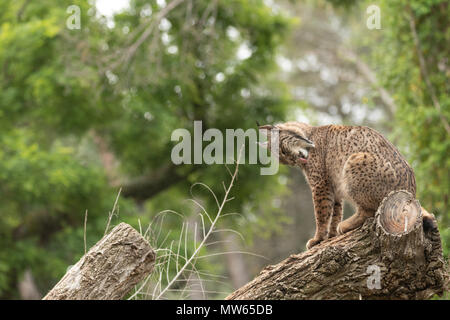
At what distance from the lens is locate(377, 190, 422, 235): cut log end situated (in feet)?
15.1

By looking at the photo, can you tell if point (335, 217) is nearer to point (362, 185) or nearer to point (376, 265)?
point (362, 185)

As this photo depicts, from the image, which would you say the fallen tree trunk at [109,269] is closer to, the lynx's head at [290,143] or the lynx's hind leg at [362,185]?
the lynx's head at [290,143]

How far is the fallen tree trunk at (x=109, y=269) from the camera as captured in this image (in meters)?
4.75

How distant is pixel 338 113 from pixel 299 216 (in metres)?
5.54

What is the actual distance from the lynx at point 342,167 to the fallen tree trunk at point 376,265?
27 centimetres

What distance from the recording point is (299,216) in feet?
86.7

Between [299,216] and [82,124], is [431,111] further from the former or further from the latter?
[299,216]

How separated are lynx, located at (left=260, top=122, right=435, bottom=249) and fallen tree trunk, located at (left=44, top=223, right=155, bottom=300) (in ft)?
4.90

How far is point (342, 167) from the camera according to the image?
5.41m

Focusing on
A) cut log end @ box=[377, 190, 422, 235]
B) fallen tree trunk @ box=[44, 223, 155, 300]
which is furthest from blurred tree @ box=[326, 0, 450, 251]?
fallen tree trunk @ box=[44, 223, 155, 300]

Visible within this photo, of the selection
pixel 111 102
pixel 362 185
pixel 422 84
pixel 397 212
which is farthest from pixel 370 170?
pixel 111 102

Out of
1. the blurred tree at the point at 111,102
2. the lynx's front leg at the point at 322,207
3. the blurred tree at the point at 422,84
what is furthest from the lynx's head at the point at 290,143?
the blurred tree at the point at 111,102

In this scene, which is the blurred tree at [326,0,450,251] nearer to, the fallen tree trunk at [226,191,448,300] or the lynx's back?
the lynx's back
